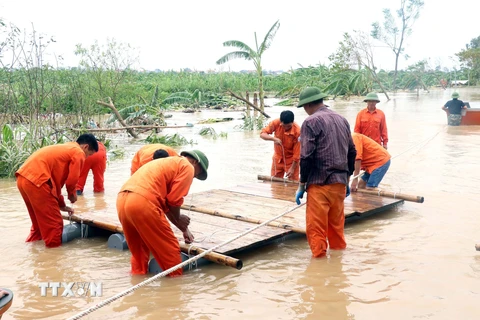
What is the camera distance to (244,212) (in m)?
6.30

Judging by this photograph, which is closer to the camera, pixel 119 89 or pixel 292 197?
pixel 292 197

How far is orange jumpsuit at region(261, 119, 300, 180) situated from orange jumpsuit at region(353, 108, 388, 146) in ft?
4.57

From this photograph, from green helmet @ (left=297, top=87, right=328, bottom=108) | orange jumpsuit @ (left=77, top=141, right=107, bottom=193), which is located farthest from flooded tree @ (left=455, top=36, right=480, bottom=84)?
green helmet @ (left=297, top=87, right=328, bottom=108)

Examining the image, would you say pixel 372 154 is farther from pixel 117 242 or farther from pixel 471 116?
pixel 471 116

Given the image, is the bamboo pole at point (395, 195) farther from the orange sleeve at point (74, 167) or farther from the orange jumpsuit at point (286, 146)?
the orange sleeve at point (74, 167)

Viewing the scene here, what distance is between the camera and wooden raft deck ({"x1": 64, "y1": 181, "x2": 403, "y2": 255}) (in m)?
5.30

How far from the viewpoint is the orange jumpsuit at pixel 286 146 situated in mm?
7875

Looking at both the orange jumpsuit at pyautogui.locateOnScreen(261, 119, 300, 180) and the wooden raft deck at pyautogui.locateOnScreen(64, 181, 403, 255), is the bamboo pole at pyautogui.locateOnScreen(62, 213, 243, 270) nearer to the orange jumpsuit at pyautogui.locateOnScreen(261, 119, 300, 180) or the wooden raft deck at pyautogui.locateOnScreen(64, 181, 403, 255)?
the wooden raft deck at pyautogui.locateOnScreen(64, 181, 403, 255)

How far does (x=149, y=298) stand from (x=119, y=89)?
1440cm

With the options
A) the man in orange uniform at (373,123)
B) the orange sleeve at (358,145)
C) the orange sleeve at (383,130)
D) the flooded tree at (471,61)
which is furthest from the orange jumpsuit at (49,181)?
the flooded tree at (471,61)

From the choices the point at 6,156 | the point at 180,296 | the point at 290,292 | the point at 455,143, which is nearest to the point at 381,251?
the point at 290,292

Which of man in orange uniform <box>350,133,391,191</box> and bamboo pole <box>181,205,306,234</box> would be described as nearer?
→ bamboo pole <box>181,205,306,234</box>

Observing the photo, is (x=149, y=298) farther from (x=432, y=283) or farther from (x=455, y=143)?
(x=455, y=143)

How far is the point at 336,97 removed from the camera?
118 feet
